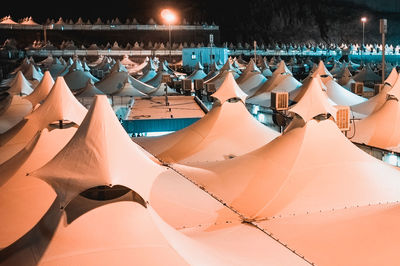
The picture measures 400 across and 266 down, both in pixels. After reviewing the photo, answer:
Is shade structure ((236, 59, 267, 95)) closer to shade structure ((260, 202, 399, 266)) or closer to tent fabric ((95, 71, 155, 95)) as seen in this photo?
tent fabric ((95, 71, 155, 95))

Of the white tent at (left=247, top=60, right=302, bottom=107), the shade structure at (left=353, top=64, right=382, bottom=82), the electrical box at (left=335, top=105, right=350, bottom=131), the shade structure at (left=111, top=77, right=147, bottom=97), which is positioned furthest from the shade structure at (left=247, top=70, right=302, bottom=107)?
the electrical box at (left=335, top=105, right=350, bottom=131)

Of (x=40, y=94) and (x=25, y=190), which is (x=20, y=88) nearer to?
(x=40, y=94)

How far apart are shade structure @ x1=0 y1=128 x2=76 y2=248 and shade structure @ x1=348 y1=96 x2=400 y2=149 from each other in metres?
9.95

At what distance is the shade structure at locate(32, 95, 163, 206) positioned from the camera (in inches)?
237

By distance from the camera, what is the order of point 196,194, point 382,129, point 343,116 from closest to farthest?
point 196,194, point 343,116, point 382,129

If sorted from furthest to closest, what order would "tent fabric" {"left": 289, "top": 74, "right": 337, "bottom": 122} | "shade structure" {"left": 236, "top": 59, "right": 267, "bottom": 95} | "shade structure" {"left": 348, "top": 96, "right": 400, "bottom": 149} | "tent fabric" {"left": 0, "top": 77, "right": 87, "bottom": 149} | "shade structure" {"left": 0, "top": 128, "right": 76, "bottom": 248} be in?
"shade structure" {"left": 236, "top": 59, "right": 267, "bottom": 95}
"shade structure" {"left": 348, "top": 96, "right": 400, "bottom": 149}
"tent fabric" {"left": 0, "top": 77, "right": 87, "bottom": 149}
"tent fabric" {"left": 289, "top": 74, "right": 337, "bottom": 122}
"shade structure" {"left": 0, "top": 128, "right": 76, "bottom": 248}

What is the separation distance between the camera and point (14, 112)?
802 inches

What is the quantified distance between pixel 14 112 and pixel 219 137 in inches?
391

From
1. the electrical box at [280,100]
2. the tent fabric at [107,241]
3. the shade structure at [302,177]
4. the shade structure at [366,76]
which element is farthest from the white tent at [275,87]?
the tent fabric at [107,241]

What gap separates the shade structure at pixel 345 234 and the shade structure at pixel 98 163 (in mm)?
2605

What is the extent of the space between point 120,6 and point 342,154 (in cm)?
9432

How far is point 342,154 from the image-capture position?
33.9ft

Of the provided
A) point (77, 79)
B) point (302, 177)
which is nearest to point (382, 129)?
point (302, 177)

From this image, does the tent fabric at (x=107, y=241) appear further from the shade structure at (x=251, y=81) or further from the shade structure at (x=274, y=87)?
the shade structure at (x=251, y=81)
